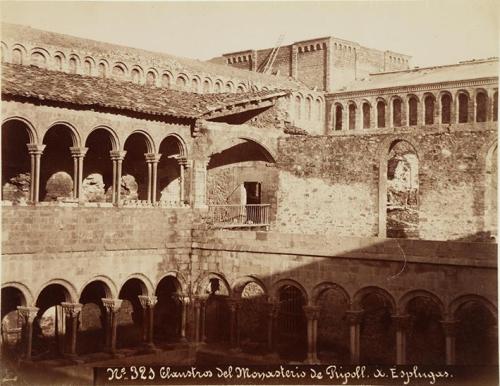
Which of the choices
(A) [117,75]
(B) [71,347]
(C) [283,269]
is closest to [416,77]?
(A) [117,75]

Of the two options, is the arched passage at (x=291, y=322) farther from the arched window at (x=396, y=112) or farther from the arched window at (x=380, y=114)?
the arched window at (x=380, y=114)

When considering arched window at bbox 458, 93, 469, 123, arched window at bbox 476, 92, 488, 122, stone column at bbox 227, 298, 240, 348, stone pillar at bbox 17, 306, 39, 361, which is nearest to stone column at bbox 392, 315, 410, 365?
stone column at bbox 227, 298, 240, 348

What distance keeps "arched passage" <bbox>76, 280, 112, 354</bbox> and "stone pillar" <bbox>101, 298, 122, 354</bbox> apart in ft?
7.26

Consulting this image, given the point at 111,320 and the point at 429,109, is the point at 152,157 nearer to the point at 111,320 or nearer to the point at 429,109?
the point at 111,320

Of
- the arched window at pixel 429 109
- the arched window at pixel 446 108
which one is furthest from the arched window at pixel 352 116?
the arched window at pixel 446 108

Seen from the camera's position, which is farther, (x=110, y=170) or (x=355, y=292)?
(x=110, y=170)

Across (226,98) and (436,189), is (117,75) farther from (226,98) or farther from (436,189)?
(436,189)

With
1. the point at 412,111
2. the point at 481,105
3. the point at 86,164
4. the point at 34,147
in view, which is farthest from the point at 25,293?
the point at 412,111

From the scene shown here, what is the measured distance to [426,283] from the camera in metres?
20.3

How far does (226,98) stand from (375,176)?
5.48 m

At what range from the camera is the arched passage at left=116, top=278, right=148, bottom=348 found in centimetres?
2606

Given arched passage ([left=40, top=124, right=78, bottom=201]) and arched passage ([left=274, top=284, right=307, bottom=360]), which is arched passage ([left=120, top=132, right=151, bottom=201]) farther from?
arched passage ([left=274, top=284, right=307, bottom=360])

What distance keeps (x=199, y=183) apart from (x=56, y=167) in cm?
445

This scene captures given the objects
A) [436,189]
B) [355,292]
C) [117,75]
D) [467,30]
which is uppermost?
[117,75]
